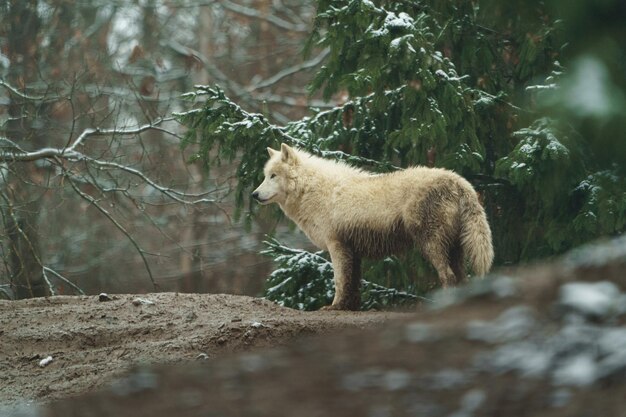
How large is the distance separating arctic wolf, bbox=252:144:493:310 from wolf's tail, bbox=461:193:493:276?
0.03ft

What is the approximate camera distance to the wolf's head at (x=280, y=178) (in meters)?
10.4

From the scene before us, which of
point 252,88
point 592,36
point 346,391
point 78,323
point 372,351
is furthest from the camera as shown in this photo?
point 252,88

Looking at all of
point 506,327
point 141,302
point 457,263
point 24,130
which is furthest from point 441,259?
point 24,130

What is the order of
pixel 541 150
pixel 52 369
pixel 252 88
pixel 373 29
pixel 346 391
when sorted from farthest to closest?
1. pixel 252 88
2. pixel 373 29
3. pixel 541 150
4. pixel 52 369
5. pixel 346 391

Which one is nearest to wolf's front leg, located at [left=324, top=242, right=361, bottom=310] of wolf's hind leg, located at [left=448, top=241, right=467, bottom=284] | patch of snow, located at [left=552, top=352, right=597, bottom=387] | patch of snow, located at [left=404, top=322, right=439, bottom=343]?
wolf's hind leg, located at [left=448, top=241, right=467, bottom=284]

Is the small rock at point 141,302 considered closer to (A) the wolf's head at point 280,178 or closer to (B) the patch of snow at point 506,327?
(A) the wolf's head at point 280,178

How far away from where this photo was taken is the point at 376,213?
374 inches

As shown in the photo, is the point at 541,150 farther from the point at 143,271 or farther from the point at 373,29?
the point at 143,271

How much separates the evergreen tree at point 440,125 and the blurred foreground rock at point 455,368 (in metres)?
5.37

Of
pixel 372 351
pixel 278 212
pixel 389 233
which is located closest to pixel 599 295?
pixel 372 351

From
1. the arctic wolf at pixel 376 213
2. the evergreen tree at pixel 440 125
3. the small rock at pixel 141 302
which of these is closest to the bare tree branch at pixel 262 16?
the evergreen tree at pixel 440 125

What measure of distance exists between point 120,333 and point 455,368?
5.80 m

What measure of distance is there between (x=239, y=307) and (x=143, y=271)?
14.8 m

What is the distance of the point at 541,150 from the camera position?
31.1 feet
